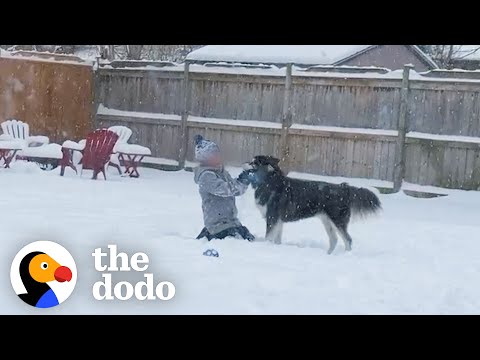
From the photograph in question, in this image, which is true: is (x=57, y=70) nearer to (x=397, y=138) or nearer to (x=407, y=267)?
(x=397, y=138)

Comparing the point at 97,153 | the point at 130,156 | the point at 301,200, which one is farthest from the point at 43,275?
the point at 130,156

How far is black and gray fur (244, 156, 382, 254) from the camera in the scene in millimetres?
3539

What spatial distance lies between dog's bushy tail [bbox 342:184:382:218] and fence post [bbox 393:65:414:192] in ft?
7.81

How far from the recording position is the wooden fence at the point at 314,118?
5789 mm

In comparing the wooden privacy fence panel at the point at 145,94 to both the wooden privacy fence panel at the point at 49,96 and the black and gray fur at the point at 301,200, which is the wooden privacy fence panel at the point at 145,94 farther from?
the black and gray fur at the point at 301,200

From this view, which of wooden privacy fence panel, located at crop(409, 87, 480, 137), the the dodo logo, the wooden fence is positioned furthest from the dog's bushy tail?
wooden privacy fence panel, located at crop(409, 87, 480, 137)

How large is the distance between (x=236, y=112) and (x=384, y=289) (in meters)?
3.91

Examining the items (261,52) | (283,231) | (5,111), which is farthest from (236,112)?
(283,231)

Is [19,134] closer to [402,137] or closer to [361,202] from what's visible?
[402,137]

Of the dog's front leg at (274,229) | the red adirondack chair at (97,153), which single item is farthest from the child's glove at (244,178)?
the red adirondack chair at (97,153)

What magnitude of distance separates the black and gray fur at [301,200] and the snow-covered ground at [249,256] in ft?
0.50

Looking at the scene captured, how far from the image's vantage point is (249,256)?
10.3 ft

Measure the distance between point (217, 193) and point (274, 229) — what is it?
1.22 ft

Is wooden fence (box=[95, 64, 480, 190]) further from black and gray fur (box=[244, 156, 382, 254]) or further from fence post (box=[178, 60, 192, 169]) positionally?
black and gray fur (box=[244, 156, 382, 254])
